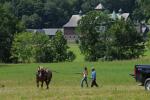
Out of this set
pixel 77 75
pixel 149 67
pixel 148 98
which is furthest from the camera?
pixel 77 75

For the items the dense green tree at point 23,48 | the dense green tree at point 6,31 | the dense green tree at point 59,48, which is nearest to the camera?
the dense green tree at point 59,48

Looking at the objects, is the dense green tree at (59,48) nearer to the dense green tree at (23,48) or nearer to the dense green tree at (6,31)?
the dense green tree at (23,48)

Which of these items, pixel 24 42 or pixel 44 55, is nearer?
pixel 44 55

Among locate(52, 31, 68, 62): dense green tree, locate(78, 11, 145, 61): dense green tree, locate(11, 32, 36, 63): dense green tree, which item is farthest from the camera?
locate(78, 11, 145, 61): dense green tree

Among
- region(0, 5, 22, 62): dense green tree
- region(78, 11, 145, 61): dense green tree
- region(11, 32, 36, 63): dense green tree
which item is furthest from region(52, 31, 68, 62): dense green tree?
region(0, 5, 22, 62): dense green tree

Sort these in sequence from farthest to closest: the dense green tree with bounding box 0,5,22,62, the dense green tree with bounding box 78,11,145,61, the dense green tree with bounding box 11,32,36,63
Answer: the dense green tree with bounding box 78,11,145,61 → the dense green tree with bounding box 11,32,36,63 → the dense green tree with bounding box 0,5,22,62

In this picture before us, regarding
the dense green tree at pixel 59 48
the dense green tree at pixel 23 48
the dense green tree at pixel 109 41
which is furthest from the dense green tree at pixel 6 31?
the dense green tree at pixel 109 41

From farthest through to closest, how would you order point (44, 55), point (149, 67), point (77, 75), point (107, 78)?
point (44, 55), point (77, 75), point (107, 78), point (149, 67)

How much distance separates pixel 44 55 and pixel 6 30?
14342 millimetres

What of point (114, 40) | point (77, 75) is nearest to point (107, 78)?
point (77, 75)

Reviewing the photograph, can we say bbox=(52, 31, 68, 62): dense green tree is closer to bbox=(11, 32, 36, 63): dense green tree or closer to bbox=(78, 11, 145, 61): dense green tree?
bbox=(11, 32, 36, 63): dense green tree

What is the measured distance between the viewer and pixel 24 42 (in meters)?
125

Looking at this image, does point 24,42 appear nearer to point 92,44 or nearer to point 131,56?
point 92,44

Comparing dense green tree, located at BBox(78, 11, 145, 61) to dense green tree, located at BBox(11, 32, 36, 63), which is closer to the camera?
dense green tree, located at BBox(11, 32, 36, 63)
